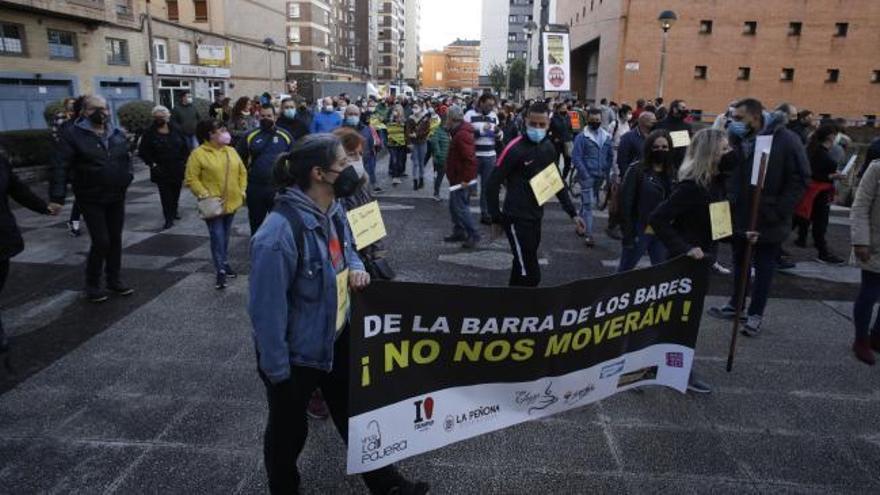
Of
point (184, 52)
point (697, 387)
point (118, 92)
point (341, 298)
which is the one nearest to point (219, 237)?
point (341, 298)

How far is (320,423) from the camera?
4.04 meters

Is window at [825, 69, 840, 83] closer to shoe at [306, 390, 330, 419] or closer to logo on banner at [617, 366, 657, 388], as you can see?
logo on banner at [617, 366, 657, 388]

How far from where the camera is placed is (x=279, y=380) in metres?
2.61

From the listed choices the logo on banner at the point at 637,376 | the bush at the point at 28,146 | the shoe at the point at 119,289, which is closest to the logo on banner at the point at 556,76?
the bush at the point at 28,146

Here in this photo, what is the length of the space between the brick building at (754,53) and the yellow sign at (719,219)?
112 feet

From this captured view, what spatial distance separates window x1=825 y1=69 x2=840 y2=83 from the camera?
3834cm

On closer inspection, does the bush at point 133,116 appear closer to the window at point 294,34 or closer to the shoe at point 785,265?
the shoe at point 785,265

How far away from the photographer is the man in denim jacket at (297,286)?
2.55m

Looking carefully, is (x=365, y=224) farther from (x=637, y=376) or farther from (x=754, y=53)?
(x=754, y=53)

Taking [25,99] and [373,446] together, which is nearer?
[373,446]

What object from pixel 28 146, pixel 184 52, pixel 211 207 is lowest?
pixel 211 207

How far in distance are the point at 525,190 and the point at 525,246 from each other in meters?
0.54

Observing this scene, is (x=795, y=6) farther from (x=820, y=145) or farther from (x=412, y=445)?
(x=412, y=445)

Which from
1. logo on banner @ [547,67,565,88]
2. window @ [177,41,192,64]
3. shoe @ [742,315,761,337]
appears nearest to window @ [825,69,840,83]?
logo on banner @ [547,67,565,88]
